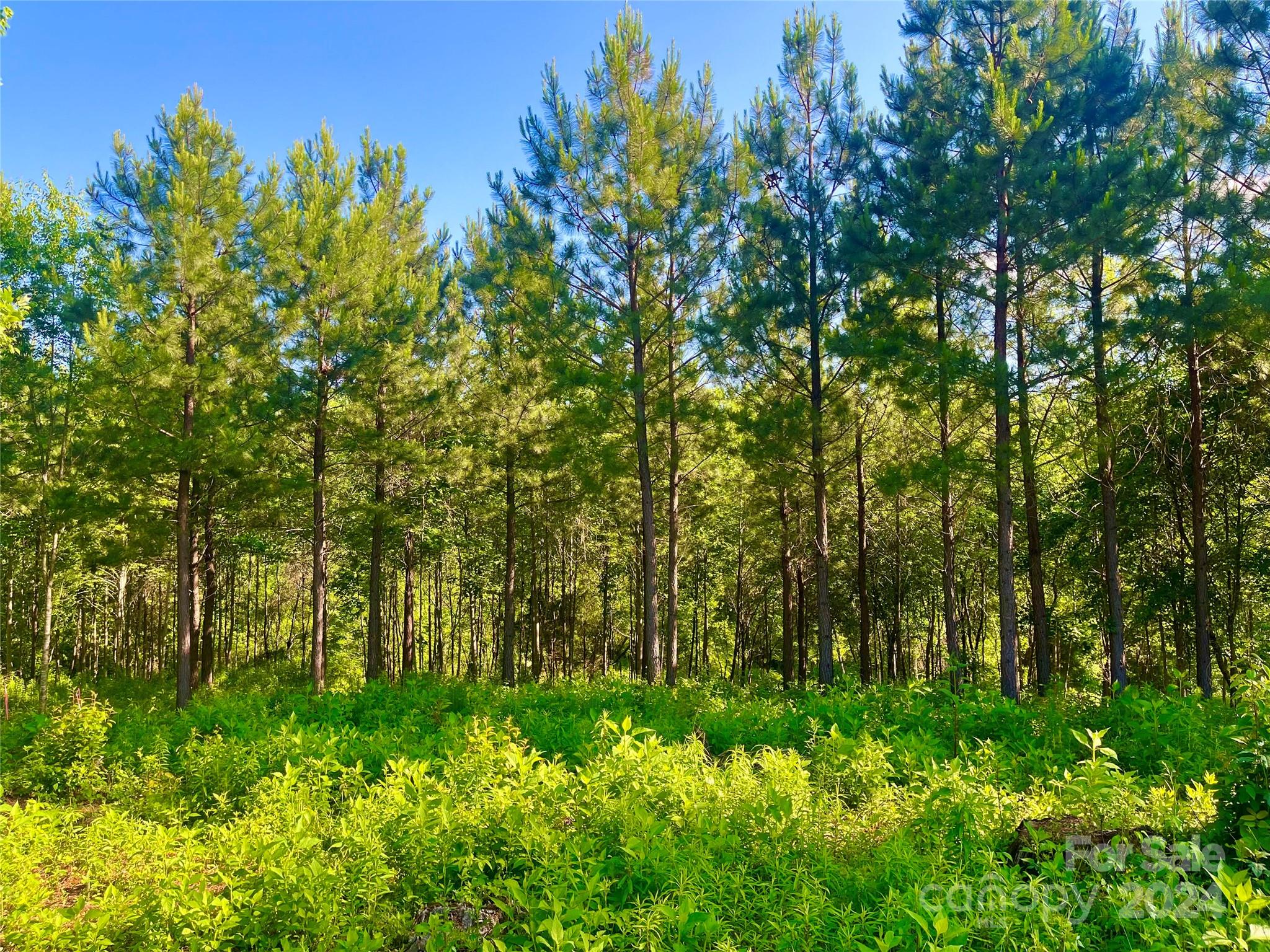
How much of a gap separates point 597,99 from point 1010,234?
7218 mm

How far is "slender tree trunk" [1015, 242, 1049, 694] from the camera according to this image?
10.1 metres

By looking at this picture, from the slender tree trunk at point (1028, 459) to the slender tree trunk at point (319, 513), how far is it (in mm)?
12413

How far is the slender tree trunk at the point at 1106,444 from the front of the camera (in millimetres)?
9945

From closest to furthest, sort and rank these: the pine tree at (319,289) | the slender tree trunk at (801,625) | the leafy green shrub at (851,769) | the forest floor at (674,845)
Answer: the forest floor at (674,845), the leafy green shrub at (851,769), the pine tree at (319,289), the slender tree trunk at (801,625)

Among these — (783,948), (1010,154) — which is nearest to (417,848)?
(783,948)

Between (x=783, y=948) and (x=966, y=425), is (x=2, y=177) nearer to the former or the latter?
(x=783, y=948)

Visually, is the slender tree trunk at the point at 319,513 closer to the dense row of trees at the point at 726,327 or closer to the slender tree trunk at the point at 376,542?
the dense row of trees at the point at 726,327

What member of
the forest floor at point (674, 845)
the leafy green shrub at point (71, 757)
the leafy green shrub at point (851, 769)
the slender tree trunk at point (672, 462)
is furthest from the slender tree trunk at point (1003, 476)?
the leafy green shrub at point (71, 757)

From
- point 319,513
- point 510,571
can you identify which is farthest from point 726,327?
point 319,513

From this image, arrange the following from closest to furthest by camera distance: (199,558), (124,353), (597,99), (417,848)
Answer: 1. (417,848)
2. (124,353)
3. (597,99)
4. (199,558)

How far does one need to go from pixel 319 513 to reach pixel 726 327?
9021 millimetres

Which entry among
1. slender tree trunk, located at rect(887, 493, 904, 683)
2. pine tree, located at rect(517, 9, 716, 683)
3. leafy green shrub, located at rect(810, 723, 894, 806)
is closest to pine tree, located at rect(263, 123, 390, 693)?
pine tree, located at rect(517, 9, 716, 683)

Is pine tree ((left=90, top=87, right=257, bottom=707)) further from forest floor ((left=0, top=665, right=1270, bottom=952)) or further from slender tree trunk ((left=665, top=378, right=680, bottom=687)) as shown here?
slender tree trunk ((left=665, top=378, right=680, bottom=687))

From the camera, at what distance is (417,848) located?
402cm
